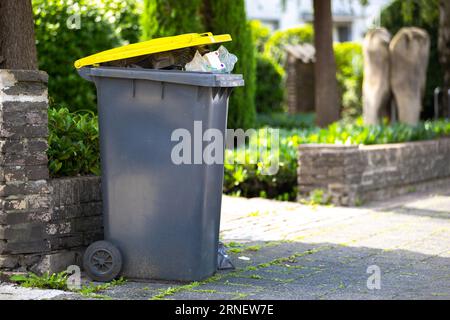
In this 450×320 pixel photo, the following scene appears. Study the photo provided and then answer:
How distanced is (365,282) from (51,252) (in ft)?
6.42

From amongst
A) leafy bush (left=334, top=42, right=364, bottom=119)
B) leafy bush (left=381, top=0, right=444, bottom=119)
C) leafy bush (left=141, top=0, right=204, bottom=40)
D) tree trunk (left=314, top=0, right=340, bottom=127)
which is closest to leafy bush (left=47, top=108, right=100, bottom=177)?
leafy bush (left=141, top=0, right=204, bottom=40)

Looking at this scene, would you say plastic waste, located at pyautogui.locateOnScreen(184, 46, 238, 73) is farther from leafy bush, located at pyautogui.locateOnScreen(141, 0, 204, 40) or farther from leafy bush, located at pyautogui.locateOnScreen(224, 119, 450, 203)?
leafy bush, located at pyautogui.locateOnScreen(141, 0, 204, 40)

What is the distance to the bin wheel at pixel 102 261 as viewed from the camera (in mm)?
5594

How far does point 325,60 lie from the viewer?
13.3 m

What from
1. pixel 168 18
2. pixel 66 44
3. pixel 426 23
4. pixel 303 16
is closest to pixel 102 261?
pixel 66 44

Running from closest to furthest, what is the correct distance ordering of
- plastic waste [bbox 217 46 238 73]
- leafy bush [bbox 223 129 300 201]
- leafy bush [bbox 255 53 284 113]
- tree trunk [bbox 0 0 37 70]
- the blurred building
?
1. plastic waste [bbox 217 46 238 73]
2. tree trunk [bbox 0 0 37 70]
3. leafy bush [bbox 223 129 300 201]
4. leafy bush [bbox 255 53 284 113]
5. the blurred building

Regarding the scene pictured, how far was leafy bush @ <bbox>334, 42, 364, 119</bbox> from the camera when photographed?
20.9 meters

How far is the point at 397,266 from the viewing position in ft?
20.4

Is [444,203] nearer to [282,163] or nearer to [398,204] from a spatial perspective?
[398,204]

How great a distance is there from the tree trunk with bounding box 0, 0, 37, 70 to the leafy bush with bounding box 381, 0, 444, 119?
12.8 m

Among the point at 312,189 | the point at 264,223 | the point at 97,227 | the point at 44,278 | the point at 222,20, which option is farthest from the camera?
the point at 222,20

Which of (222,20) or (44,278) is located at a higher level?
(222,20)

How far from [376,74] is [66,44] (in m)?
4.64

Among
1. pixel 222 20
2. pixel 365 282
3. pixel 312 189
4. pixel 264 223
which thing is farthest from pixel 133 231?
pixel 222 20
